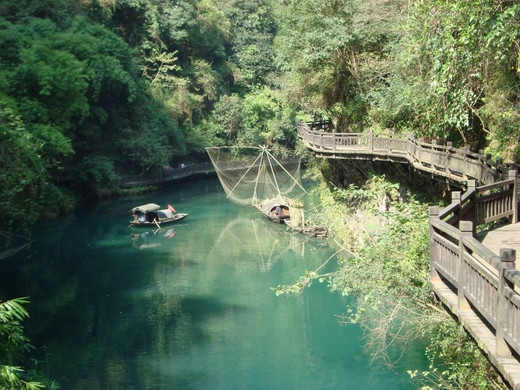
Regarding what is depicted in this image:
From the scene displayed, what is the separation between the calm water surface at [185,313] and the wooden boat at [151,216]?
72cm

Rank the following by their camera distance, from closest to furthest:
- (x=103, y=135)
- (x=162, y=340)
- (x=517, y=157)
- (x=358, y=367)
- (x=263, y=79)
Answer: (x=517, y=157) < (x=358, y=367) < (x=162, y=340) < (x=103, y=135) < (x=263, y=79)

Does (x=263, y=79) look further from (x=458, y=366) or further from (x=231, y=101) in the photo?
(x=458, y=366)

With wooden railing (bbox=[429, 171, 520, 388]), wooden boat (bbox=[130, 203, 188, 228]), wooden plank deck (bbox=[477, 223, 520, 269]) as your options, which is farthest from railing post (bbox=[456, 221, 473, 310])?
wooden boat (bbox=[130, 203, 188, 228])

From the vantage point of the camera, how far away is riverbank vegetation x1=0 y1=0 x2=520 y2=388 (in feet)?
35.2

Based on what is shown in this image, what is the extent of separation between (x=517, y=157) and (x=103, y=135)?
2846cm

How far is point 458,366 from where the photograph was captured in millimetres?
10242

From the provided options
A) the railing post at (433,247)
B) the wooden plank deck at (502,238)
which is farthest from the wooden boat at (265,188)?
the railing post at (433,247)

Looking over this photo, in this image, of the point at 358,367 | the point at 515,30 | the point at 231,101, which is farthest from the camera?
the point at 231,101

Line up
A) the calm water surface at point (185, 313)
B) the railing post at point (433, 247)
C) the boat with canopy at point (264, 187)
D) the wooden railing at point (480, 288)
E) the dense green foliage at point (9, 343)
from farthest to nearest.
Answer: the boat with canopy at point (264, 187) < the calm water surface at point (185, 313) < the dense green foliage at point (9, 343) < the railing post at point (433, 247) < the wooden railing at point (480, 288)

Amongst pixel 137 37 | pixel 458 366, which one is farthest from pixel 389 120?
pixel 137 37

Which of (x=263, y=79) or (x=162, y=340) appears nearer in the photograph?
(x=162, y=340)

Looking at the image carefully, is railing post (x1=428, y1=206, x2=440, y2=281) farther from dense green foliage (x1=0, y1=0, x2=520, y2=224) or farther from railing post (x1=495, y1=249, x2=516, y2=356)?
dense green foliage (x1=0, y1=0, x2=520, y2=224)

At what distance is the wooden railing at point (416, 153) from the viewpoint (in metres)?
13.4

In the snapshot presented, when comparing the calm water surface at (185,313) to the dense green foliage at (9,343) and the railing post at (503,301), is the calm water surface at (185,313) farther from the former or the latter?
the railing post at (503,301)
